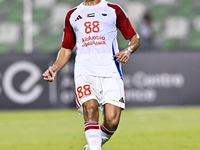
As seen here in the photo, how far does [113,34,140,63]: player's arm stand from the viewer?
5117mm

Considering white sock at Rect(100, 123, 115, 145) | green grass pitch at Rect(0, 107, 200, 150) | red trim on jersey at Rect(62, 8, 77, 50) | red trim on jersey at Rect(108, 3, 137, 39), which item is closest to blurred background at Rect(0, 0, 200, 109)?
green grass pitch at Rect(0, 107, 200, 150)

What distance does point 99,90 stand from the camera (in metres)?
5.20

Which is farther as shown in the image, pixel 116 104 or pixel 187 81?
pixel 187 81

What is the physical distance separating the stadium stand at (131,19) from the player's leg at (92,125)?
436 inches

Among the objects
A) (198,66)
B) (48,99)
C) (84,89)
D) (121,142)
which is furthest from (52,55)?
(84,89)

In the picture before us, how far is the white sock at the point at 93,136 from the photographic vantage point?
16.1 ft

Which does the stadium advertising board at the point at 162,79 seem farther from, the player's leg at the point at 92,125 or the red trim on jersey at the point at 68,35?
the player's leg at the point at 92,125

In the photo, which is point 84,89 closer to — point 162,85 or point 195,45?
point 162,85

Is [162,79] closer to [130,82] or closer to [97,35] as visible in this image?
[130,82]

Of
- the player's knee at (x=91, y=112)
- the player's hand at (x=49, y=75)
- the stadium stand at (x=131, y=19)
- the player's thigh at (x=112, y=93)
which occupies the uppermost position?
the stadium stand at (x=131, y=19)

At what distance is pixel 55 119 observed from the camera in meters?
11.6

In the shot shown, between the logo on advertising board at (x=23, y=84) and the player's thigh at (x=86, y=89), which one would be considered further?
the logo on advertising board at (x=23, y=84)

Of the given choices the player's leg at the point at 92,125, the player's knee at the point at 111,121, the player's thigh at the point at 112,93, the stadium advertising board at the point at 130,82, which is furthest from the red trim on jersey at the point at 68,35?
the stadium advertising board at the point at 130,82

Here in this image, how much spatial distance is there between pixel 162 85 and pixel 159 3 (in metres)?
5.54
